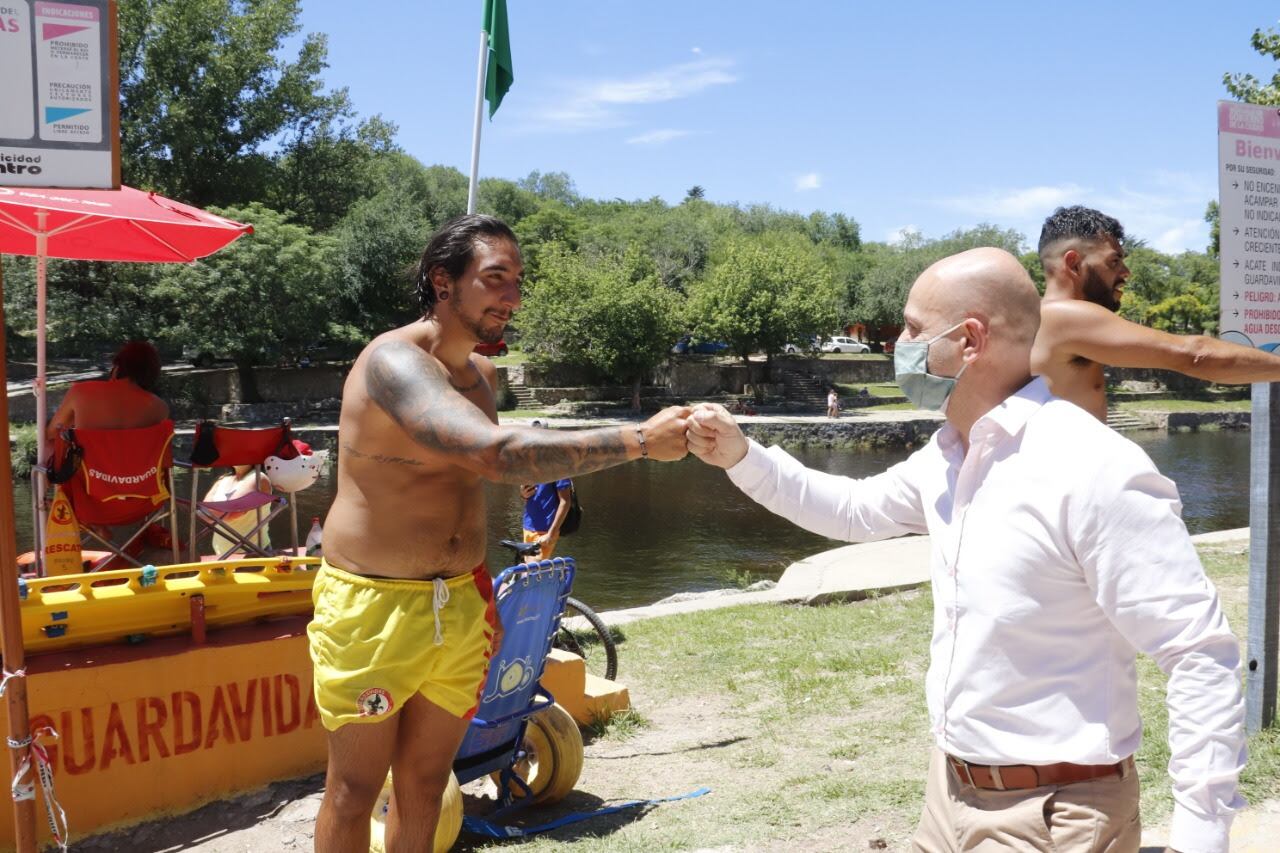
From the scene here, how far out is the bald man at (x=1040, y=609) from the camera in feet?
5.82

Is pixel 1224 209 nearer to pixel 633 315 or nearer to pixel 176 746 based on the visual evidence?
pixel 176 746

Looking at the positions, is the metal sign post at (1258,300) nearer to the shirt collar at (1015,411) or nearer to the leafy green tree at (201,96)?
the shirt collar at (1015,411)

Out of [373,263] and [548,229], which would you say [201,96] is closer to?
[373,263]

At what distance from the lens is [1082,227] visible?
12.2ft

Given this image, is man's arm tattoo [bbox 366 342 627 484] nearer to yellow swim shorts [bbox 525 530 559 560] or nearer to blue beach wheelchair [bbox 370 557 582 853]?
blue beach wheelchair [bbox 370 557 582 853]

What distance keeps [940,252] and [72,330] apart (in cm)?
5439

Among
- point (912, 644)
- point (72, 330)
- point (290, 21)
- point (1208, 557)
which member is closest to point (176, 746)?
point (912, 644)

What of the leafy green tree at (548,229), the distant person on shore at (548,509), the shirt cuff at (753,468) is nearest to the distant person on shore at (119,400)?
the distant person on shore at (548,509)

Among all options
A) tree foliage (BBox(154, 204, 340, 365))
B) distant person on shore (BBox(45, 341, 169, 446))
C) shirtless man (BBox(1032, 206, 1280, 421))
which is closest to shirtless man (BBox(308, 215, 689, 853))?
shirtless man (BBox(1032, 206, 1280, 421))

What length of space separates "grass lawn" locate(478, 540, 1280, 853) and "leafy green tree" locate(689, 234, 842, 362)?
1614 inches

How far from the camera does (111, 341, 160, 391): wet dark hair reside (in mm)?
6086

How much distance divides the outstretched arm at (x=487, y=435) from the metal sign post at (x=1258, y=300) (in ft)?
9.24

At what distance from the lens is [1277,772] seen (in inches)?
157

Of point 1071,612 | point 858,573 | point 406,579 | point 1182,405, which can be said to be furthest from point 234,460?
point 1182,405
